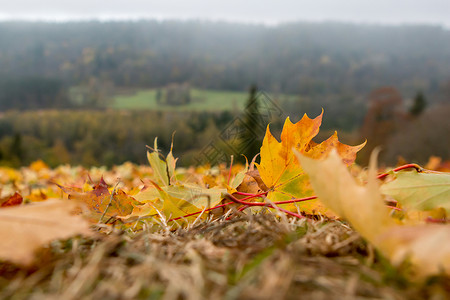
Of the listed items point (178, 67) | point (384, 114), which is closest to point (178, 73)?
point (178, 67)

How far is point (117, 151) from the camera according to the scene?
13.1 m

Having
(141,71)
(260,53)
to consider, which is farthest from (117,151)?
(260,53)

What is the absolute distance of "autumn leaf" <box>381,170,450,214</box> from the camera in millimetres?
290

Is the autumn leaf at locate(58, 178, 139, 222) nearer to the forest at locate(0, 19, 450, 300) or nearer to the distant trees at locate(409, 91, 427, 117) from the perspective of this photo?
the forest at locate(0, 19, 450, 300)

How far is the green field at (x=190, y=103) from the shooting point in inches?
771

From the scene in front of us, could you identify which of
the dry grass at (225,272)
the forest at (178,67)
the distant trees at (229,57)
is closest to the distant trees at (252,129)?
the dry grass at (225,272)

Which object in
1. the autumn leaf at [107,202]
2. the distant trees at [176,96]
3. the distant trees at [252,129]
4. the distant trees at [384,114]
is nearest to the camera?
the autumn leaf at [107,202]

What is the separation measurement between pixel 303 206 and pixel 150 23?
1250 inches

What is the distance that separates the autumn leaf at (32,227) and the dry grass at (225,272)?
0.02m

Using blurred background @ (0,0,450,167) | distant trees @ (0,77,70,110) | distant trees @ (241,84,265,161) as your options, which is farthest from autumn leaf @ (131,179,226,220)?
distant trees @ (0,77,70,110)

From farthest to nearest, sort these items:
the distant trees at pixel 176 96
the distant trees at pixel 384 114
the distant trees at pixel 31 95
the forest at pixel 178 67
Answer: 1. the distant trees at pixel 176 96
2. the distant trees at pixel 31 95
3. the forest at pixel 178 67
4. the distant trees at pixel 384 114

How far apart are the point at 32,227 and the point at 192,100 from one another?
2115cm

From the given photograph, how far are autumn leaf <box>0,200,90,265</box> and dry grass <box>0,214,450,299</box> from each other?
0.06ft

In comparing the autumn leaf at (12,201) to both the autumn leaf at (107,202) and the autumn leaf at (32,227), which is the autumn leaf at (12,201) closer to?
the autumn leaf at (107,202)
